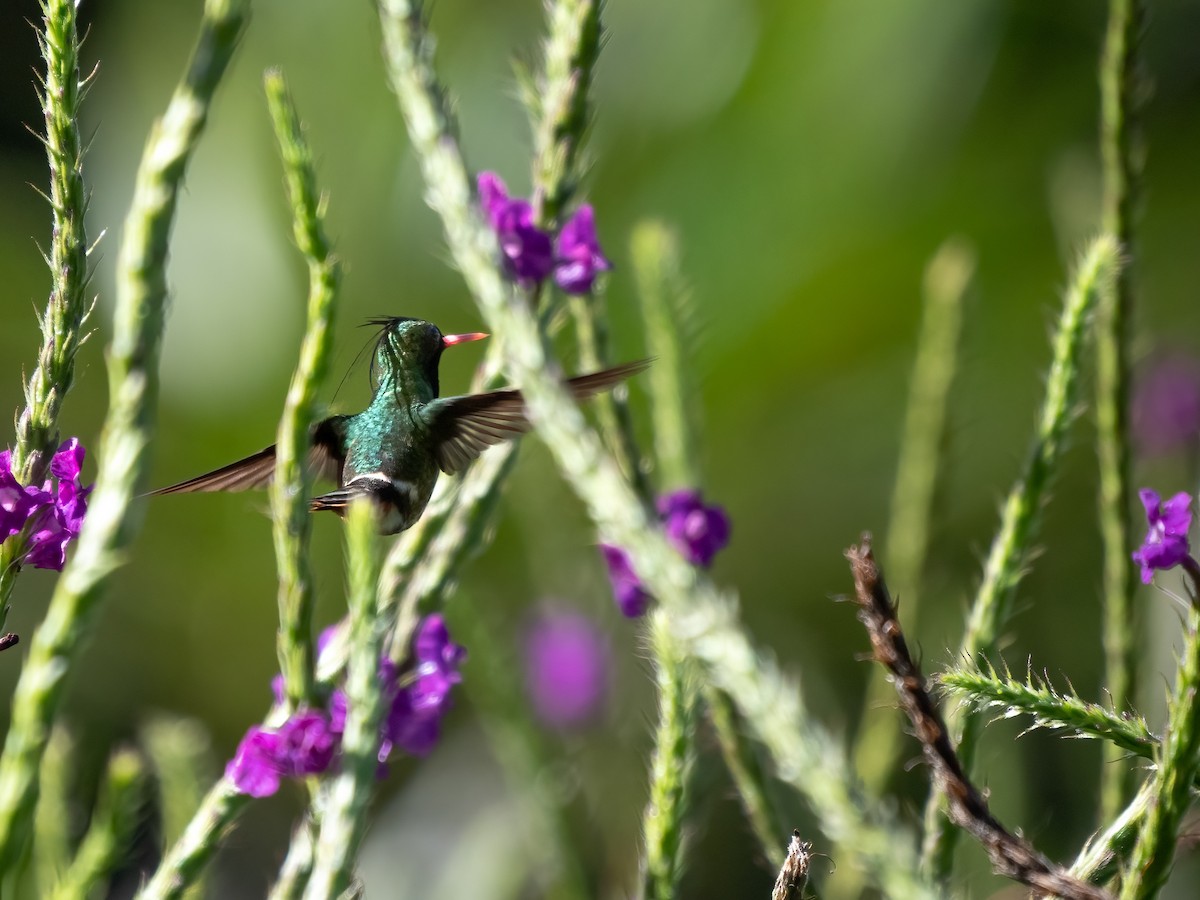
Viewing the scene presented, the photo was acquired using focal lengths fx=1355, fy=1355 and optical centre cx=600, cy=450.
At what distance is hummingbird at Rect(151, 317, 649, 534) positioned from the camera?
1462mm

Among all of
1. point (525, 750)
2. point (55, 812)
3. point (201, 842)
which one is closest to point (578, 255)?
point (201, 842)

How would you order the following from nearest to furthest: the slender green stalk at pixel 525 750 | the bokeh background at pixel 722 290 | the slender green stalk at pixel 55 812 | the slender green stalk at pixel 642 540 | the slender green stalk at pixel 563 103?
the slender green stalk at pixel 642 540 < the slender green stalk at pixel 563 103 < the slender green stalk at pixel 55 812 < the slender green stalk at pixel 525 750 < the bokeh background at pixel 722 290

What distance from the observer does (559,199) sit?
1.29 m

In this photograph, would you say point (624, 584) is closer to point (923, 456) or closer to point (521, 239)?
point (521, 239)

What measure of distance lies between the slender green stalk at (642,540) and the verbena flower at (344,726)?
29cm

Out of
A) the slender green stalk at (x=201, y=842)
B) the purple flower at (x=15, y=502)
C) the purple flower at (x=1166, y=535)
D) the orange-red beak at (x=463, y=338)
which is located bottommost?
the slender green stalk at (x=201, y=842)

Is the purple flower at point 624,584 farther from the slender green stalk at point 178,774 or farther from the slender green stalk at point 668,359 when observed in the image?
the slender green stalk at point 178,774

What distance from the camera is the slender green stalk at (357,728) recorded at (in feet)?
3.10

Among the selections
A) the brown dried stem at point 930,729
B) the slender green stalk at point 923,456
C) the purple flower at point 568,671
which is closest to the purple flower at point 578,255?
the brown dried stem at point 930,729

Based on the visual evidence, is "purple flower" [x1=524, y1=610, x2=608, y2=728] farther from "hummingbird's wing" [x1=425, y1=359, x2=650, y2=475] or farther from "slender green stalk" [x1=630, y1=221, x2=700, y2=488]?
"hummingbird's wing" [x1=425, y1=359, x2=650, y2=475]

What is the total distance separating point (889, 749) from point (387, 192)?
2.73 m

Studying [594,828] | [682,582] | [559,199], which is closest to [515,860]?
[594,828]

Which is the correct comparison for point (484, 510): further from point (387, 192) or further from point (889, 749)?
point (387, 192)

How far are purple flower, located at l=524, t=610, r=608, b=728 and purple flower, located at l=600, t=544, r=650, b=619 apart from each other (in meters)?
2.14
